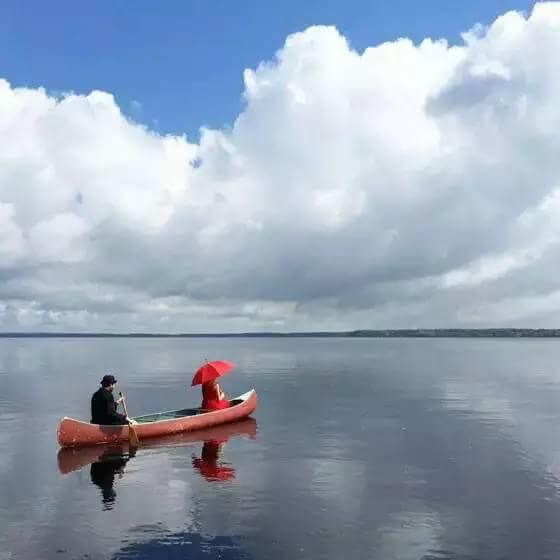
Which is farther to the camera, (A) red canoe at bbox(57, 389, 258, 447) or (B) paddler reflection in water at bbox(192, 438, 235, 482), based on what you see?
(A) red canoe at bbox(57, 389, 258, 447)

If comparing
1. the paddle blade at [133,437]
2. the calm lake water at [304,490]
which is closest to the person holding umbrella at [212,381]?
the calm lake water at [304,490]

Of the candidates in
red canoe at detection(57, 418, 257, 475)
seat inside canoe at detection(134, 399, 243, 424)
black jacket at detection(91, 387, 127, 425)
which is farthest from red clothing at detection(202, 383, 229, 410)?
black jacket at detection(91, 387, 127, 425)

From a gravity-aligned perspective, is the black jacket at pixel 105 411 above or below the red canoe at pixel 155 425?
above

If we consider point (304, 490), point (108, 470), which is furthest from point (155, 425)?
point (304, 490)

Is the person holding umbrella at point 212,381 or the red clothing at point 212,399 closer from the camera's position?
the person holding umbrella at point 212,381

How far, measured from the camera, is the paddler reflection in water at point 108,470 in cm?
2052

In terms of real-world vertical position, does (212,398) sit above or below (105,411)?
below

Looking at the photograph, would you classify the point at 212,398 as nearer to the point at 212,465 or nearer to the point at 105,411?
the point at 105,411

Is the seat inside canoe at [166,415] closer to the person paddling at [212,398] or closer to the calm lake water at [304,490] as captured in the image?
the person paddling at [212,398]

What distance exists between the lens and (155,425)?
30.4 metres

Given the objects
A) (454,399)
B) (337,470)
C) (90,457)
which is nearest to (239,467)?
(337,470)

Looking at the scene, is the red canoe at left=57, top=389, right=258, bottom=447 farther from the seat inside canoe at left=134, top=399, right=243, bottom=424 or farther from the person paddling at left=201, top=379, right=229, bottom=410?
the person paddling at left=201, top=379, right=229, bottom=410

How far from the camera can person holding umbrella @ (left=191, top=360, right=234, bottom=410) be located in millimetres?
33312

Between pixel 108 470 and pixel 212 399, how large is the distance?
35.2ft
